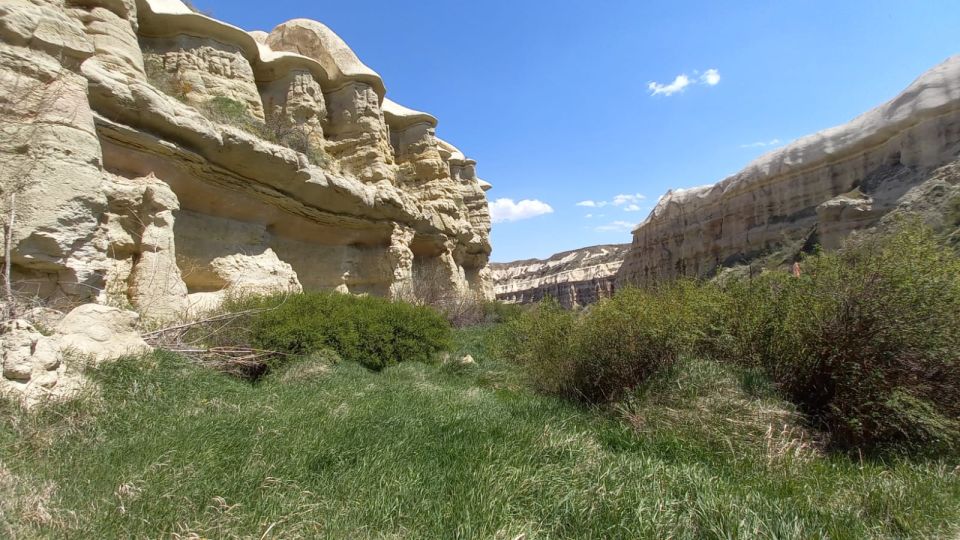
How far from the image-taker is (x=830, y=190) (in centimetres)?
2166

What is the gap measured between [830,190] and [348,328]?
24518 millimetres

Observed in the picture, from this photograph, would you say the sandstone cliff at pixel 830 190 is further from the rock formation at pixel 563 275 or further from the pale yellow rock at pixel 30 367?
the rock formation at pixel 563 275

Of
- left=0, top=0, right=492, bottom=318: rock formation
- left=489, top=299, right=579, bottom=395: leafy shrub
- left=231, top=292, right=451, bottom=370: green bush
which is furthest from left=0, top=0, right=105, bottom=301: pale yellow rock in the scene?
left=489, top=299, right=579, bottom=395: leafy shrub

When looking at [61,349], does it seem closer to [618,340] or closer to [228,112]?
[618,340]

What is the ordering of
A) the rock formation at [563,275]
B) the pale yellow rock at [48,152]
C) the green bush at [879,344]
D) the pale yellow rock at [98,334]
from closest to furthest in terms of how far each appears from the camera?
the green bush at [879,344], the pale yellow rock at [98,334], the pale yellow rock at [48,152], the rock formation at [563,275]

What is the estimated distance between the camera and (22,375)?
10.1ft

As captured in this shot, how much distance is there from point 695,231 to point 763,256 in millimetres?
6916

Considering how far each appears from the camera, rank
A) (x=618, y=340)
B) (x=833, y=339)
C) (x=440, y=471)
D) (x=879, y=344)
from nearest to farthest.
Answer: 1. (x=440, y=471)
2. (x=879, y=344)
3. (x=833, y=339)
4. (x=618, y=340)

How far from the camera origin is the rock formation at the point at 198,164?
4.87 metres

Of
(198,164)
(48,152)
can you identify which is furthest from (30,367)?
(198,164)

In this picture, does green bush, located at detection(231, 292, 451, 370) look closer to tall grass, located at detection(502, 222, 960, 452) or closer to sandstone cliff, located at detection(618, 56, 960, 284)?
tall grass, located at detection(502, 222, 960, 452)

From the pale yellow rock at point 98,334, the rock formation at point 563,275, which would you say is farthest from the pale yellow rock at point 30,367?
the rock formation at point 563,275

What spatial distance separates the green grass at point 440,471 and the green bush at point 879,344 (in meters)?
0.32

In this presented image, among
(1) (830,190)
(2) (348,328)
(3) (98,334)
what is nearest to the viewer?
(3) (98,334)
